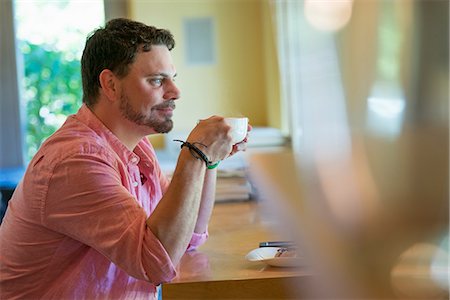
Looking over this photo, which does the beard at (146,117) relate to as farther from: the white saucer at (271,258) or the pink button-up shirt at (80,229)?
the white saucer at (271,258)

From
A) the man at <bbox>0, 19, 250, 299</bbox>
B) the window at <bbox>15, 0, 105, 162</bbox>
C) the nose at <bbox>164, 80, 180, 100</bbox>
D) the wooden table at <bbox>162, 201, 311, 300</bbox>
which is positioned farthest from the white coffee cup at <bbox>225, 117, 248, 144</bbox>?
the window at <bbox>15, 0, 105, 162</bbox>

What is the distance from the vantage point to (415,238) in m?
0.65

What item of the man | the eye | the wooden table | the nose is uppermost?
the eye

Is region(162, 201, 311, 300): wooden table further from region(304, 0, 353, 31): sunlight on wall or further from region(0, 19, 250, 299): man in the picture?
region(304, 0, 353, 31): sunlight on wall

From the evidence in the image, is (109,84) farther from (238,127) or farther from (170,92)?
(238,127)

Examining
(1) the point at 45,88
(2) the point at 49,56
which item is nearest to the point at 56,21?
(2) the point at 49,56

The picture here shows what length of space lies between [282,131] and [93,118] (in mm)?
2274

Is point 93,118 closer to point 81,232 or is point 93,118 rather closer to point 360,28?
point 81,232

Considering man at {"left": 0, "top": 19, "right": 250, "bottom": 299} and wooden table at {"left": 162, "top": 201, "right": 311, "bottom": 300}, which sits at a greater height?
man at {"left": 0, "top": 19, "right": 250, "bottom": 299}

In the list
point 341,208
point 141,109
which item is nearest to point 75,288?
point 141,109

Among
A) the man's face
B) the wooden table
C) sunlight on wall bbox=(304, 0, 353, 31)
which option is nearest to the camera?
sunlight on wall bbox=(304, 0, 353, 31)

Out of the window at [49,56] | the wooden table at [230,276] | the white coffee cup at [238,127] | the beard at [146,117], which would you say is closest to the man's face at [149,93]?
the beard at [146,117]

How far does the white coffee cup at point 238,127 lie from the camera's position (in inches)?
43.6

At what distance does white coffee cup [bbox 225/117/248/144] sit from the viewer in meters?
1.11
